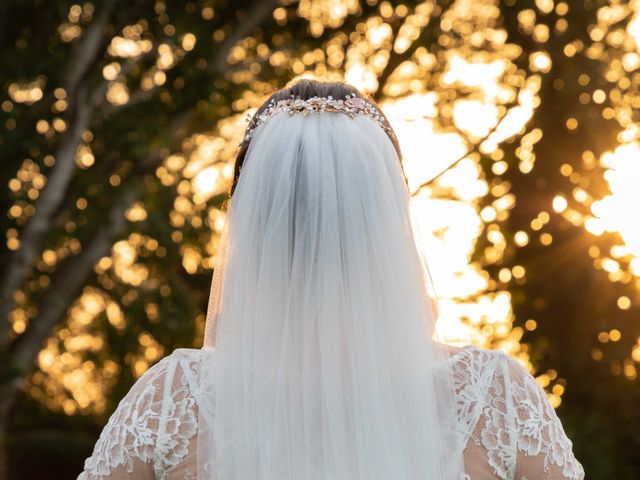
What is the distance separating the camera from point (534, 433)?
221cm

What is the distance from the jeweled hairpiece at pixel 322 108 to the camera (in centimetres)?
233

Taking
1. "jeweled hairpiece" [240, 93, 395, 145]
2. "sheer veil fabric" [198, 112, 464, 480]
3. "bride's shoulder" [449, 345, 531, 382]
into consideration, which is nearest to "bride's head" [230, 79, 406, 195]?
"jeweled hairpiece" [240, 93, 395, 145]

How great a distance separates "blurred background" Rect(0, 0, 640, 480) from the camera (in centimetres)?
629

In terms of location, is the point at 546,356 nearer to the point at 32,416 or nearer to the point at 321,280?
the point at 321,280

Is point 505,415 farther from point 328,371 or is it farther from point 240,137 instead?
point 240,137

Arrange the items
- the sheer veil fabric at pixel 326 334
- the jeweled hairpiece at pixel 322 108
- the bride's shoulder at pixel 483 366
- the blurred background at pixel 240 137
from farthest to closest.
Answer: the blurred background at pixel 240 137 → the jeweled hairpiece at pixel 322 108 → the bride's shoulder at pixel 483 366 → the sheer veil fabric at pixel 326 334

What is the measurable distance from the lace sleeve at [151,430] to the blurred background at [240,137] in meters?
0.55

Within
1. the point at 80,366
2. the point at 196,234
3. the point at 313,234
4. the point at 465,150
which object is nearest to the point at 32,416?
the point at 80,366

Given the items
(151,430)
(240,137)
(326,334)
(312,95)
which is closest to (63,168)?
→ (240,137)

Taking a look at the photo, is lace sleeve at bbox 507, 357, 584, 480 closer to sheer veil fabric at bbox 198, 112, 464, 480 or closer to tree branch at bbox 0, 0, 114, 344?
sheer veil fabric at bbox 198, 112, 464, 480

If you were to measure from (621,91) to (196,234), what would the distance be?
5.16 meters

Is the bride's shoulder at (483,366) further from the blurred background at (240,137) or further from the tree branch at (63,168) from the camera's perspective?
the tree branch at (63,168)

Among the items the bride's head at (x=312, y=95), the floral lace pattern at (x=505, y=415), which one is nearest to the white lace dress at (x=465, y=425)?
the floral lace pattern at (x=505, y=415)

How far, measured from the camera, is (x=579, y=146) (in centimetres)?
630
